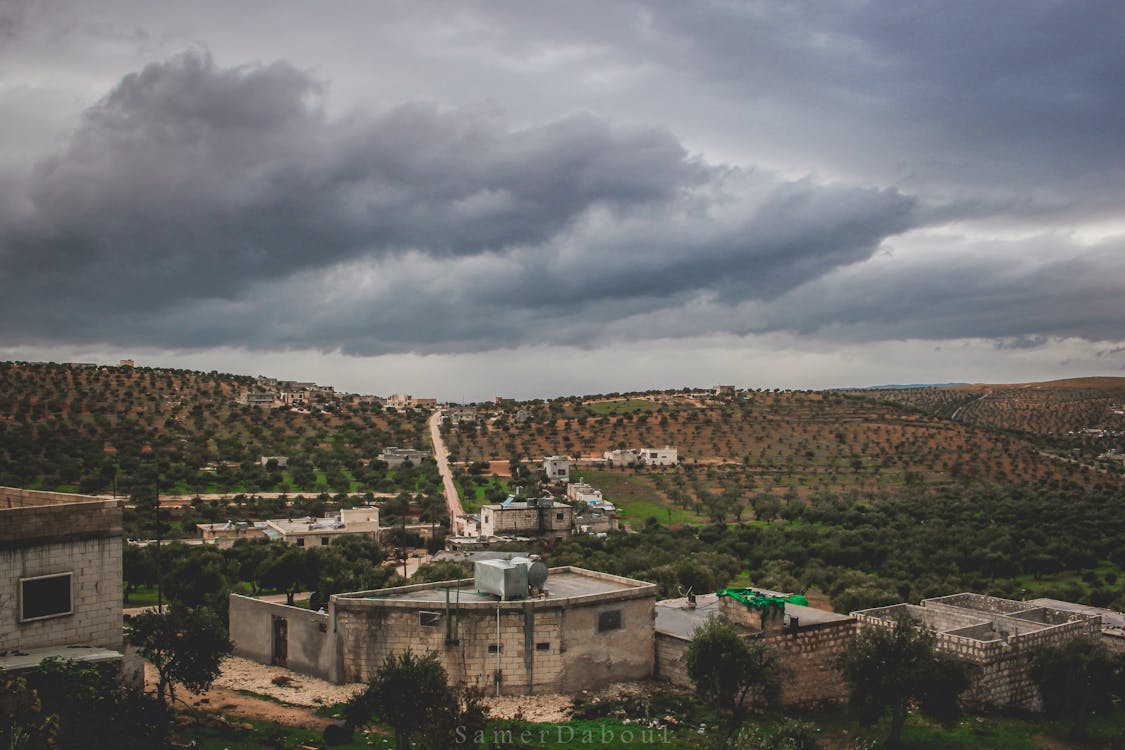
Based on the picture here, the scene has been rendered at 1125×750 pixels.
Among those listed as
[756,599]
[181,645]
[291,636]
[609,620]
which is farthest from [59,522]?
[756,599]

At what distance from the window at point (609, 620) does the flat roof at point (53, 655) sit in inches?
438

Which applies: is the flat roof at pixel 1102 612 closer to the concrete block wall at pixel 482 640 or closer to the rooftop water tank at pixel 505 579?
the concrete block wall at pixel 482 640

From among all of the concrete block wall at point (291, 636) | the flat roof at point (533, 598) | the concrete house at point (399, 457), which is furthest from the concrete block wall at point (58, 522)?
the concrete house at point (399, 457)

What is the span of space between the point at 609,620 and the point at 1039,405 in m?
134

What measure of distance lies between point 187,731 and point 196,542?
1136 inches

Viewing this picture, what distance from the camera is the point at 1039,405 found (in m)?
136

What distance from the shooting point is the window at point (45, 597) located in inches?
652

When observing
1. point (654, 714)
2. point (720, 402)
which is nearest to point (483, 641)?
point (654, 714)

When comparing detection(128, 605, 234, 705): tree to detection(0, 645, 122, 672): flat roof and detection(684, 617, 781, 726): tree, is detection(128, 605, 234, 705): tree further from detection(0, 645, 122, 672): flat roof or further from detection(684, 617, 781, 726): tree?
detection(684, 617, 781, 726): tree

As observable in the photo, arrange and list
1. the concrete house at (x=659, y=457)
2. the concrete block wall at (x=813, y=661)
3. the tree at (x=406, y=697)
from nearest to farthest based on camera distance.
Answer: the tree at (x=406, y=697) < the concrete block wall at (x=813, y=661) < the concrete house at (x=659, y=457)

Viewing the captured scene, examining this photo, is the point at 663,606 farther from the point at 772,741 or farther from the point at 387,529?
the point at 387,529

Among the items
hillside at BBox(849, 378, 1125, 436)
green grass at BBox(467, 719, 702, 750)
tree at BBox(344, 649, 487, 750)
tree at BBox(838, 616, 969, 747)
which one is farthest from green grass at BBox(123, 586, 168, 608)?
hillside at BBox(849, 378, 1125, 436)

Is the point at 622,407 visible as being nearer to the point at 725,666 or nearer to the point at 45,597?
the point at 725,666

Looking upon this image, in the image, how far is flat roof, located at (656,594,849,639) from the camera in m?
24.5
